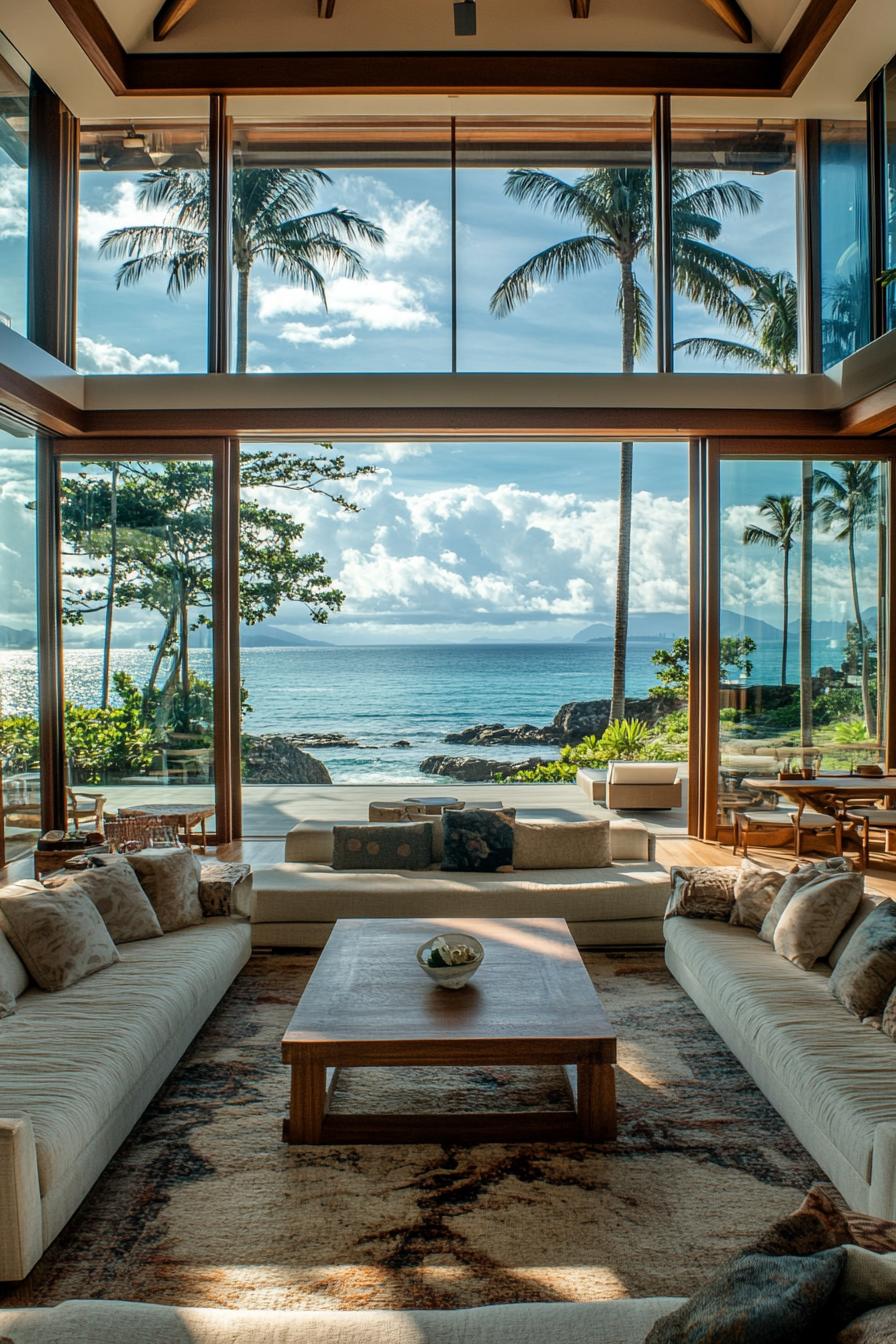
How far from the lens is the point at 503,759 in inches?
1093

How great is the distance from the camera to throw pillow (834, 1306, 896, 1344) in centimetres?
137

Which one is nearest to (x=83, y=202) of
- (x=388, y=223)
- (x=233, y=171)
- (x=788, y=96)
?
(x=233, y=171)

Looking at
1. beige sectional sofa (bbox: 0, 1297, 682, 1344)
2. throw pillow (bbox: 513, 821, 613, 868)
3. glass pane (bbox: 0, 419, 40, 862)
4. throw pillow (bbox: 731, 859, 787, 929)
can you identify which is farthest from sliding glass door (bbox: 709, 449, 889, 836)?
beige sectional sofa (bbox: 0, 1297, 682, 1344)

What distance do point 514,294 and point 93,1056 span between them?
9.83 metres

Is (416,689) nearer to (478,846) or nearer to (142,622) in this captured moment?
(142,622)

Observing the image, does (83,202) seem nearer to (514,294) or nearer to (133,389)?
(133,389)

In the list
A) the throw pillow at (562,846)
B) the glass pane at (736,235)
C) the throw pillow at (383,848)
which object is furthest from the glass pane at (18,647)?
the glass pane at (736,235)

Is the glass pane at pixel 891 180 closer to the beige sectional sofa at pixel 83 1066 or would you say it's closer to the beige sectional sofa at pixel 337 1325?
the beige sectional sofa at pixel 83 1066

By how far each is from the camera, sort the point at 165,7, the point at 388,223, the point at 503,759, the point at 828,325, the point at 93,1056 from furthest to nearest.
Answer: the point at 503,759, the point at 388,223, the point at 828,325, the point at 165,7, the point at 93,1056

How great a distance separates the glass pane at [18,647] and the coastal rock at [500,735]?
71.6ft

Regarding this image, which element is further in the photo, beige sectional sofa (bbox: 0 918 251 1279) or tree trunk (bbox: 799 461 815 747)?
tree trunk (bbox: 799 461 815 747)

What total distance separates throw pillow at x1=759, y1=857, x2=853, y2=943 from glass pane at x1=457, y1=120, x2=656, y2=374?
4.83 metres

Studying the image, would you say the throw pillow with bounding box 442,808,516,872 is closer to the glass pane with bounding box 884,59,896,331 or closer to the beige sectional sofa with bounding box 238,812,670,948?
the beige sectional sofa with bounding box 238,812,670,948

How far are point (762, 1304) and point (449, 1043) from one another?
1.92m
